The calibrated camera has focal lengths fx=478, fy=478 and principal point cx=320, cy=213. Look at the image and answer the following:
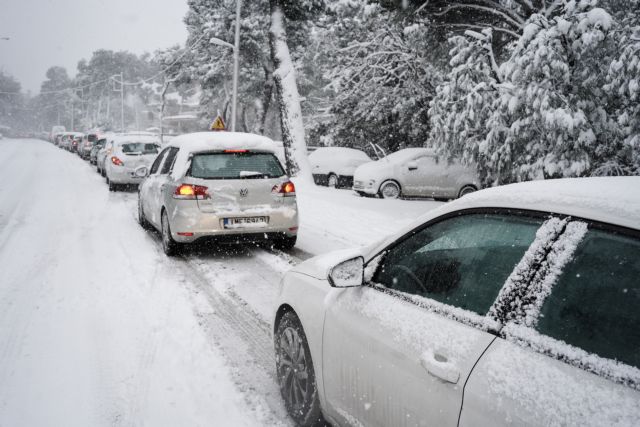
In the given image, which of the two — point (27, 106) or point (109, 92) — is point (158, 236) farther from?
point (27, 106)

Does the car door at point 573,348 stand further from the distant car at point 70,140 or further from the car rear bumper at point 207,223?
the distant car at point 70,140

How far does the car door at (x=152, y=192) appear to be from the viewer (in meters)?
8.19

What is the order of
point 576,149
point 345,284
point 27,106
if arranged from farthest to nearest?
point 27,106
point 576,149
point 345,284

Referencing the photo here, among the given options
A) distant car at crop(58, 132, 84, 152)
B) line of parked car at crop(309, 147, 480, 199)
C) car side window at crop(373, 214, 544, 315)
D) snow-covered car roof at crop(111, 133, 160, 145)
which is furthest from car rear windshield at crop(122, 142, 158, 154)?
distant car at crop(58, 132, 84, 152)

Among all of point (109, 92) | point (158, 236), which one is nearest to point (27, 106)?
point (109, 92)

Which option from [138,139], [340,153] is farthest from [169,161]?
[340,153]

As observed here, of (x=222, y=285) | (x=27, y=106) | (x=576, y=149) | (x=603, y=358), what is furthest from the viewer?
(x=27, y=106)

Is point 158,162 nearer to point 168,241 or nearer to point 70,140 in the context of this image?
point 168,241

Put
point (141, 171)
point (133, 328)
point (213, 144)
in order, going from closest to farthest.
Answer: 1. point (133, 328)
2. point (213, 144)
3. point (141, 171)

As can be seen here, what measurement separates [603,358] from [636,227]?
42cm

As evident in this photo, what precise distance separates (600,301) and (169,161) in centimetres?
742

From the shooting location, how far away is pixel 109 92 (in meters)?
106

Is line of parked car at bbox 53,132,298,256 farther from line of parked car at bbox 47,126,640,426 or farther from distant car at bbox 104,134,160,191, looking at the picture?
distant car at bbox 104,134,160,191

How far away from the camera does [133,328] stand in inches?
176
